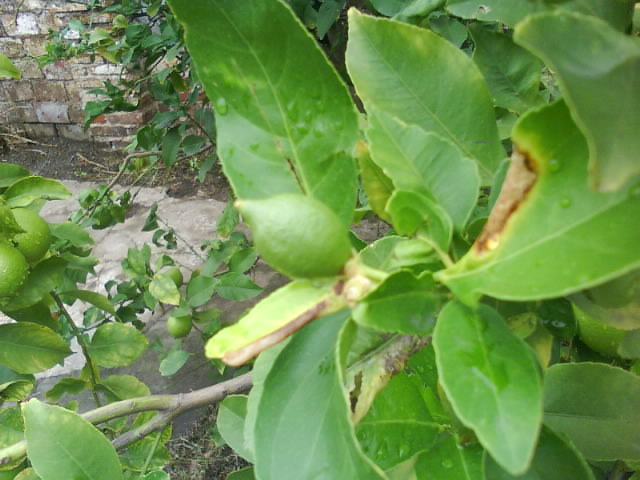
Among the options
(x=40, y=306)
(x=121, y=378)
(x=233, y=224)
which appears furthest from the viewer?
(x=233, y=224)

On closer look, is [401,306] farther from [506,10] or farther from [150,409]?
[150,409]

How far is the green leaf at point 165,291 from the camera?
138 centimetres

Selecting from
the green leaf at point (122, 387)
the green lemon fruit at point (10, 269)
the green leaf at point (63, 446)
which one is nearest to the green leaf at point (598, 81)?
the green leaf at point (63, 446)

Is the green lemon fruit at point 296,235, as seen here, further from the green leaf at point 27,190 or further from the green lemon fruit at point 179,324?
the green lemon fruit at point 179,324

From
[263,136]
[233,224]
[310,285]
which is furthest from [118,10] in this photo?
[310,285]

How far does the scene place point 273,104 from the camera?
414mm

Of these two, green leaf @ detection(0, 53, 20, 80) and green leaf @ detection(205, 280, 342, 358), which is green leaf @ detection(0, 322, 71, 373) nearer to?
green leaf @ detection(0, 53, 20, 80)

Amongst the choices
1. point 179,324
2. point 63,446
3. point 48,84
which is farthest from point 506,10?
point 48,84

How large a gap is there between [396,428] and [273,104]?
30 centimetres

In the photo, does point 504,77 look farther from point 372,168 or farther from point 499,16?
point 372,168

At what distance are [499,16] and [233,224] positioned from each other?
1.29 metres

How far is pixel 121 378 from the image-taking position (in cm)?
125

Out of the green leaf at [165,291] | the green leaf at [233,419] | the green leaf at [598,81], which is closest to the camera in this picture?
the green leaf at [598,81]

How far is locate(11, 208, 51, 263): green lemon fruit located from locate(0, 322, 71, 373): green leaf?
0.13 metres
